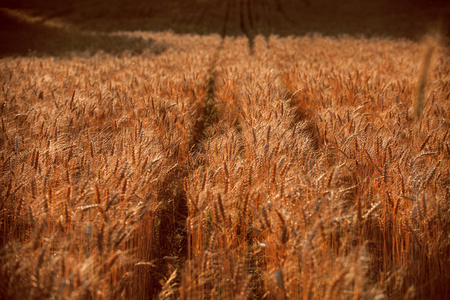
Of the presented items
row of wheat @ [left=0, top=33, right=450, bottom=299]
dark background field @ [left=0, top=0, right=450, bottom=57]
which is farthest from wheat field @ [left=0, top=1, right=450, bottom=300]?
dark background field @ [left=0, top=0, right=450, bottom=57]

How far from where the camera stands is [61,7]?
97.2 ft

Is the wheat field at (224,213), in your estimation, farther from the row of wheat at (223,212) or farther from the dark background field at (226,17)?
the dark background field at (226,17)

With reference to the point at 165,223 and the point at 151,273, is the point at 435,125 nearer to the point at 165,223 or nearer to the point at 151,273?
the point at 165,223

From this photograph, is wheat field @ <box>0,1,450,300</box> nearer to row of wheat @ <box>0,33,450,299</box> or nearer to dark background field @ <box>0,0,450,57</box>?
row of wheat @ <box>0,33,450,299</box>

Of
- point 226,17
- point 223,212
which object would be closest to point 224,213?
point 223,212

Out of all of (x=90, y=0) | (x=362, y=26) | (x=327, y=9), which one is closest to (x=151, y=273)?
(x=362, y=26)

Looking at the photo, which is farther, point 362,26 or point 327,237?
point 362,26

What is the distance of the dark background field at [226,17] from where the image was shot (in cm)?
2056

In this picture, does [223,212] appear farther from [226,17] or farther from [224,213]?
[226,17]

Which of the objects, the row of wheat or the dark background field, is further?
the dark background field

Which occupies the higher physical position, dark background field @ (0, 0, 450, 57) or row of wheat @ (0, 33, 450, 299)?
dark background field @ (0, 0, 450, 57)

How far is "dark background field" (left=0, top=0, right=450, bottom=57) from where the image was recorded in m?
20.6

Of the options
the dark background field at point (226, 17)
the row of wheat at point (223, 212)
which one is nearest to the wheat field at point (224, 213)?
the row of wheat at point (223, 212)

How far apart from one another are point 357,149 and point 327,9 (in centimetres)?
3102
